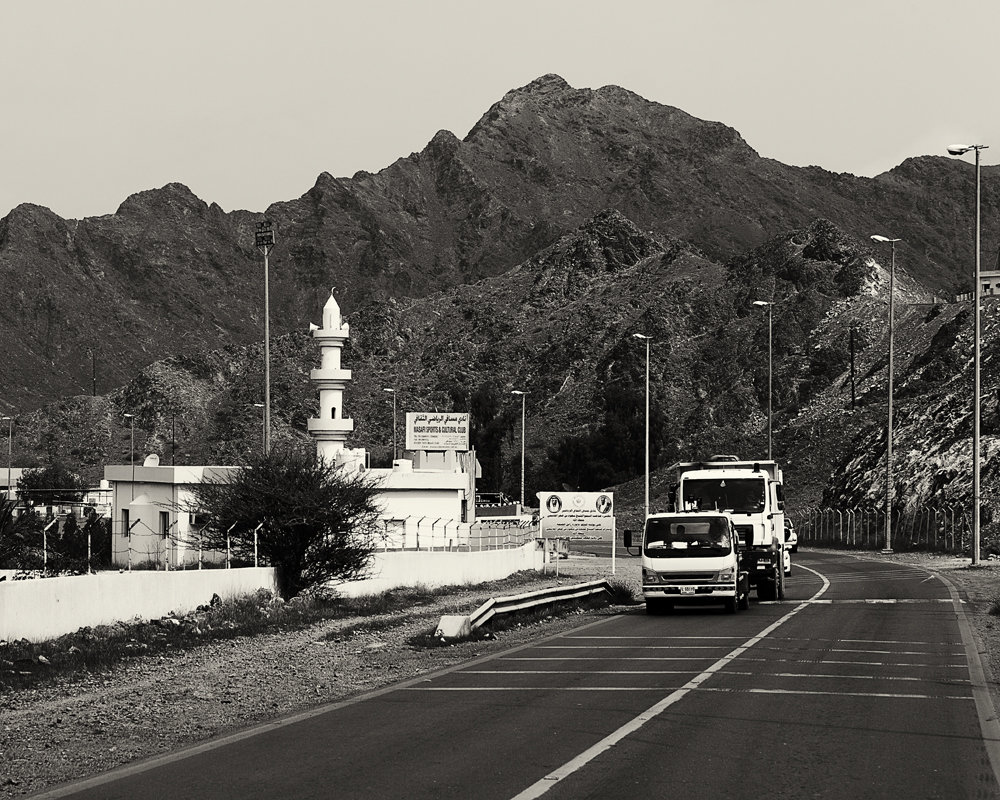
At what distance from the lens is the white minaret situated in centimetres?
6341

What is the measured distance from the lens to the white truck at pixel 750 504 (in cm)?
3319

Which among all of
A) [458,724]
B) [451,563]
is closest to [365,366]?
[451,563]

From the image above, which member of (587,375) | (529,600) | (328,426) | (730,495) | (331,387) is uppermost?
(587,375)

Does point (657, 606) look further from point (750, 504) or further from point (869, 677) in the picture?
point (869, 677)

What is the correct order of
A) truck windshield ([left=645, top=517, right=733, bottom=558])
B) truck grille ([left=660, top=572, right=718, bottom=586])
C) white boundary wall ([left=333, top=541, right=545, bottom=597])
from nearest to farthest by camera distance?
truck windshield ([left=645, top=517, right=733, bottom=558])
truck grille ([left=660, top=572, right=718, bottom=586])
white boundary wall ([left=333, top=541, right=545, bottom=597])

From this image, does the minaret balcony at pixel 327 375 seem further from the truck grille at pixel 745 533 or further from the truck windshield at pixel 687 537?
the truck windshield at pixel 687 537

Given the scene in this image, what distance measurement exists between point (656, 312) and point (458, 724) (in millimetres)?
156851

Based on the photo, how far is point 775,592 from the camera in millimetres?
33531

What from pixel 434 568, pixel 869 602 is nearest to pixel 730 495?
pixel 869 602

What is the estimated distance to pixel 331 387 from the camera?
2566 inches

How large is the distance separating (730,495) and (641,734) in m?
21.7

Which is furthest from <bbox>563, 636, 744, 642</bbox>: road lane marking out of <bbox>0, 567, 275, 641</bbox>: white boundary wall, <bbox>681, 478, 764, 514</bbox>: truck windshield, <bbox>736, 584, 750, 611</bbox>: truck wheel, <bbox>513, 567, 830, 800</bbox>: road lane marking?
<bbox>681, 478, 764, 514</bbox>: truck windshield

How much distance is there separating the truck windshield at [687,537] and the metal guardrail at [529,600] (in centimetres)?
250

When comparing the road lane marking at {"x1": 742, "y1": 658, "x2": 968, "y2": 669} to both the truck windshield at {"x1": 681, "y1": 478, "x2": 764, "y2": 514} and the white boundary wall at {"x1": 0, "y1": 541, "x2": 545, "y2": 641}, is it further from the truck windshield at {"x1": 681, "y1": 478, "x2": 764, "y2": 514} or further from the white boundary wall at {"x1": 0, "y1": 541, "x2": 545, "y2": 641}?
the truck windshield at {"x1": 681, "y1": 478, "x2": 764, "y2": 514}
